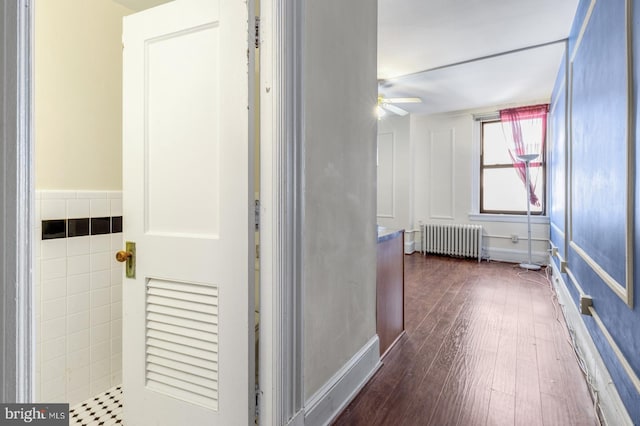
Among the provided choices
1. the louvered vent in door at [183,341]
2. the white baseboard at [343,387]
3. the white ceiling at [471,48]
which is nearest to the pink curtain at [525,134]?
the white ceiling at [471,48]

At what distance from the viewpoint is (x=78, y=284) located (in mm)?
1781

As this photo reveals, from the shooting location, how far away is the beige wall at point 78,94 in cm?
166

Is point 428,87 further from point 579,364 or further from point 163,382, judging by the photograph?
point 163,382

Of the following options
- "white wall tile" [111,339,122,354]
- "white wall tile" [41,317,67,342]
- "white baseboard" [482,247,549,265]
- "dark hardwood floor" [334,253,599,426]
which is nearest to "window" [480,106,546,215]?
"white baseboard" [482,247,549,265]

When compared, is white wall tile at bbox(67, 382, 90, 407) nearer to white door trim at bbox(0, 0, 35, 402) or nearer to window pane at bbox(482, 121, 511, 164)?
white door trim at bbox(0, 0, 35, 402)

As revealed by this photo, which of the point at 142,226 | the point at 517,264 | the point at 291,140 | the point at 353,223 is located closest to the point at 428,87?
the point at 517,264

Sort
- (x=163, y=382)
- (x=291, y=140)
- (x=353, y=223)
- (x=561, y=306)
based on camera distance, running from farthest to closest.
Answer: (x=561, y=306) → (x=353, y=223) → (x=163, y=382) → (x=291, y=140)

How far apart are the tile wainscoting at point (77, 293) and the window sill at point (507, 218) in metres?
5.46

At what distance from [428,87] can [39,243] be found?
4688 mm

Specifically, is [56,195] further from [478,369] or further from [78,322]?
[478,369]

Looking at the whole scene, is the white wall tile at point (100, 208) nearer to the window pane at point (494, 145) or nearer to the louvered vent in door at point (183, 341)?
the louvered vent in door at point (183, 341)

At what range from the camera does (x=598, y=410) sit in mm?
1635

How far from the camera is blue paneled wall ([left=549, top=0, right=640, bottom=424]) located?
49.3 inches

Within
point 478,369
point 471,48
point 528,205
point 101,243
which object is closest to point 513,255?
point 528,205
